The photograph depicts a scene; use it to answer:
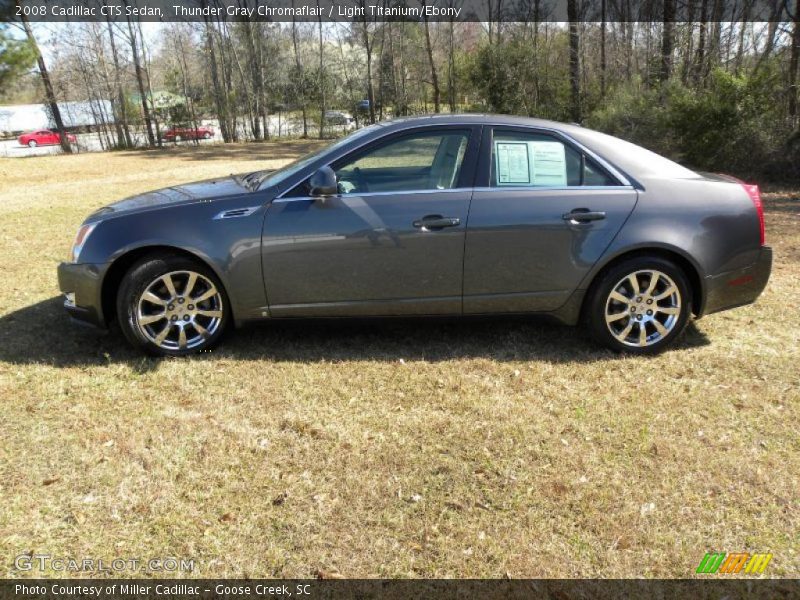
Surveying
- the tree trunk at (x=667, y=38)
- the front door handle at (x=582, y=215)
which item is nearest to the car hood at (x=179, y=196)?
the front door handle at (x=582, y=215)

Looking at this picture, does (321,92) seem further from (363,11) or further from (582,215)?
(582,215)

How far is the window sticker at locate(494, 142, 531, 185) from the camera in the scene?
4090 mm

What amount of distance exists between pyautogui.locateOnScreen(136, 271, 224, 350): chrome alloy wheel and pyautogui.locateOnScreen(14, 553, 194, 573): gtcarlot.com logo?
72.7 inches

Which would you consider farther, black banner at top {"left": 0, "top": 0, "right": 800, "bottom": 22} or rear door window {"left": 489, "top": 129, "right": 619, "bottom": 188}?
black banner at top {"left": 0, "top": 0, "right": 800, "bottom": 22}

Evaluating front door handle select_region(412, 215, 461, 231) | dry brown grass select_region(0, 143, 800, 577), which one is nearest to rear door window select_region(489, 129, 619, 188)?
front door handle select_region(412, 215, 461, 231)

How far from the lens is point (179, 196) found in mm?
4262

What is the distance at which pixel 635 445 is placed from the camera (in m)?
3.21

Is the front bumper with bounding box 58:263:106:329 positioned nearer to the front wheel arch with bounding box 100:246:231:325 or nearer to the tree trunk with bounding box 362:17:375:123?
the front wheel arch with bounding box 100:246:231:325

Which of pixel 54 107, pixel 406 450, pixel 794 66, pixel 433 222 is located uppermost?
pixel 54 107

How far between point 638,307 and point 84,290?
378cm

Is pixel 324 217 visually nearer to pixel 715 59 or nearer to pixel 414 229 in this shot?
pixel 414 229

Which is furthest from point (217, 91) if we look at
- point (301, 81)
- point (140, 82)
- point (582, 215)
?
point (582, 215)

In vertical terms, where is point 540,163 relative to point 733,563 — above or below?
above

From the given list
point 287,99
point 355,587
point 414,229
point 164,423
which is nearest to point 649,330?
point 414,229
